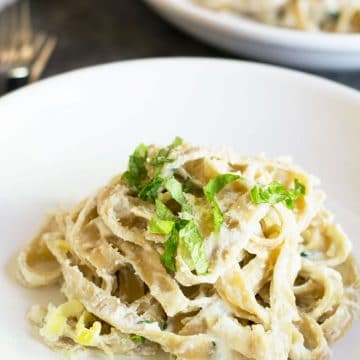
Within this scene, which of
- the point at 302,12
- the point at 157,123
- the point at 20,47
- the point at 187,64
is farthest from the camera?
the point at 302,12

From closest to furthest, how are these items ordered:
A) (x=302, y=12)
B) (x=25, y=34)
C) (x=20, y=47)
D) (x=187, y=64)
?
(x=187, y=64) < (x=20, y=47) < (x=25, y=34) < (x=302, y=12)

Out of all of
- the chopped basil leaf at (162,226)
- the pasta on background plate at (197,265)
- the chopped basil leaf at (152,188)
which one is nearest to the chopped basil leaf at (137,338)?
the pasta on background plate at (197,265)

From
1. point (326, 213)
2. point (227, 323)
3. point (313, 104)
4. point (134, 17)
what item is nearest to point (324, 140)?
point (313, 104)

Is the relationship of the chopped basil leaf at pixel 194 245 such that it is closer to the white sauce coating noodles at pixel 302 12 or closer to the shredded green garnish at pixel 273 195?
the shredded green garnish at pixel 273 195

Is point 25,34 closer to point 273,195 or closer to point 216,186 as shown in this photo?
point 216,186

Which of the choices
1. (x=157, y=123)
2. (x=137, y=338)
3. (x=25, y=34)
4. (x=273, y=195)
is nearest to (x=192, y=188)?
(x=273, y=195)

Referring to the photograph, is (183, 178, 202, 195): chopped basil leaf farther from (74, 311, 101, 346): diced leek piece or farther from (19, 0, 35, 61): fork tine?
(19, 0, 35, 61): fork tine

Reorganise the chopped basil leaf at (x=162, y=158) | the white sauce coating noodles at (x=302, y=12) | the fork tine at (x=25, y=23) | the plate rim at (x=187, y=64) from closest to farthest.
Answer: the chopped basil leaf at (x=162, y=158), the plate rim at (x=187, y=64), the fork tine at (x=25, y=23), the white sauce coating noodles at (x=302, y=12)
